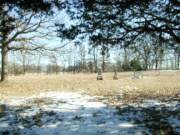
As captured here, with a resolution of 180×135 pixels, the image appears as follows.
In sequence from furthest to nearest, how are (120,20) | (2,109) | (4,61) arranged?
(4,61) < (2,109) < (120,20)

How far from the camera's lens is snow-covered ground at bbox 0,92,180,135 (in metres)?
7.87

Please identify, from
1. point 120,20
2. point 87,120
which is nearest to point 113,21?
point 120,20

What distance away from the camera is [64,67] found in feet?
283

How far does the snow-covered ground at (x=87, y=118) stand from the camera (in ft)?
25.8

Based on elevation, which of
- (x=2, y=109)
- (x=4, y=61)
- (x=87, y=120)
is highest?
(x=4, y=61)

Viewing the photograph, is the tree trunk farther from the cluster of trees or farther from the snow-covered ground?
the cluster of trees

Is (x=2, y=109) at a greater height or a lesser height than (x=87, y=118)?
greater

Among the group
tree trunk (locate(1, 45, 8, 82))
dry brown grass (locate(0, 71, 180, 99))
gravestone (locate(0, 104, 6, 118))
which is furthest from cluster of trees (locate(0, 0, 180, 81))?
tree trunk (locate(1, 45, 8, 82))

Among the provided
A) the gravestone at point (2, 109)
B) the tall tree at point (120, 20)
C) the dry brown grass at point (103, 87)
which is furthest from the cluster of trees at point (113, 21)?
the dry brown grass at point (103, 87)

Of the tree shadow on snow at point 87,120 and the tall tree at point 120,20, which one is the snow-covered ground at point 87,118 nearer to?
the tree shadow on snow at point 87,120

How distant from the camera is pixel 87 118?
8984 mm

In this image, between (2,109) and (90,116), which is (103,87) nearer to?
(2,109)

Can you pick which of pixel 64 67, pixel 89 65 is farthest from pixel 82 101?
pixel 64 67

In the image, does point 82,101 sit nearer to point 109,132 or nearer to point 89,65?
point 109,132
